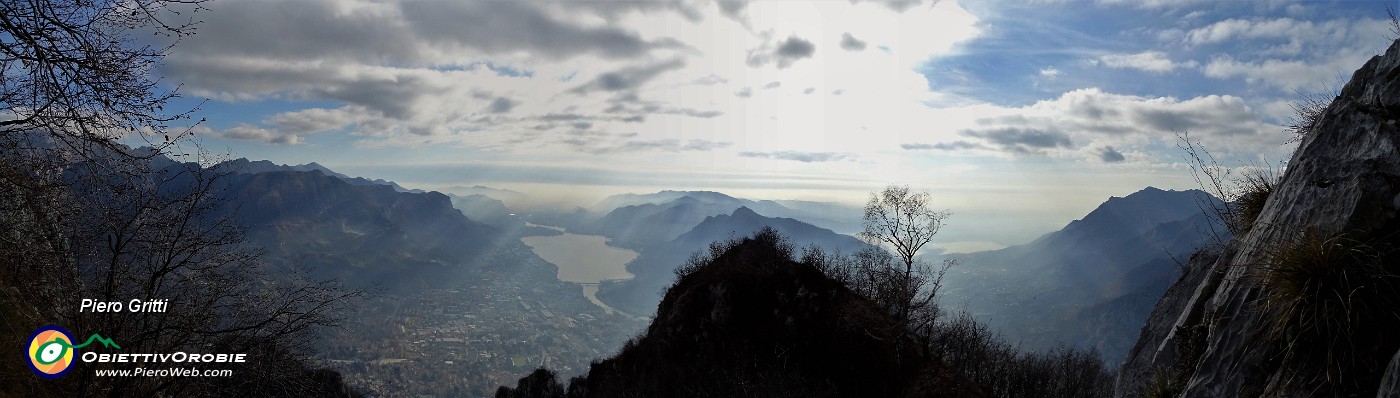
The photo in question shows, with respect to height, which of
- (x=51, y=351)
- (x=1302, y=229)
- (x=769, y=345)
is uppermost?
(x=1302, y=229)

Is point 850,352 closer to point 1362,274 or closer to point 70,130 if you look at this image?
point 1362,274

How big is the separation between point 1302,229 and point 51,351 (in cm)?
2005

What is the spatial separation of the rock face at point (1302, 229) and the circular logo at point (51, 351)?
18426 mm

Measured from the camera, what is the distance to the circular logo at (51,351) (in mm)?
9385

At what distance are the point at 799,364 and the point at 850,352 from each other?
2728 mm

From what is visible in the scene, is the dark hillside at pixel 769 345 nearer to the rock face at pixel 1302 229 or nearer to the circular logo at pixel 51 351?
the rock face at pixel 1302 229

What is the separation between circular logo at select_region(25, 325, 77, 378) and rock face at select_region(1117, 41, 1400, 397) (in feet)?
60.5

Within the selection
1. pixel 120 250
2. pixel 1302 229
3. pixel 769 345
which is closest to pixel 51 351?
pixel 120 250

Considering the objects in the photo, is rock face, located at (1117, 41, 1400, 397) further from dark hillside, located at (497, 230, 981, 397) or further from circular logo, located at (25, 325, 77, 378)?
circular logo, located at (25, 325, 77, 378)

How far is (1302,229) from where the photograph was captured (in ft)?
A: 21.3

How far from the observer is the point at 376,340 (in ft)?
551

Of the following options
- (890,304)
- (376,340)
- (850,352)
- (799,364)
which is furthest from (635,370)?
(376,340)

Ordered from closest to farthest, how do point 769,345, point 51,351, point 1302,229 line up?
point 1302,229
point 51,351
point 769,345

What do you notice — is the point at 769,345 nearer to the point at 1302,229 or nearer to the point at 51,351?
the point at 1302,229
